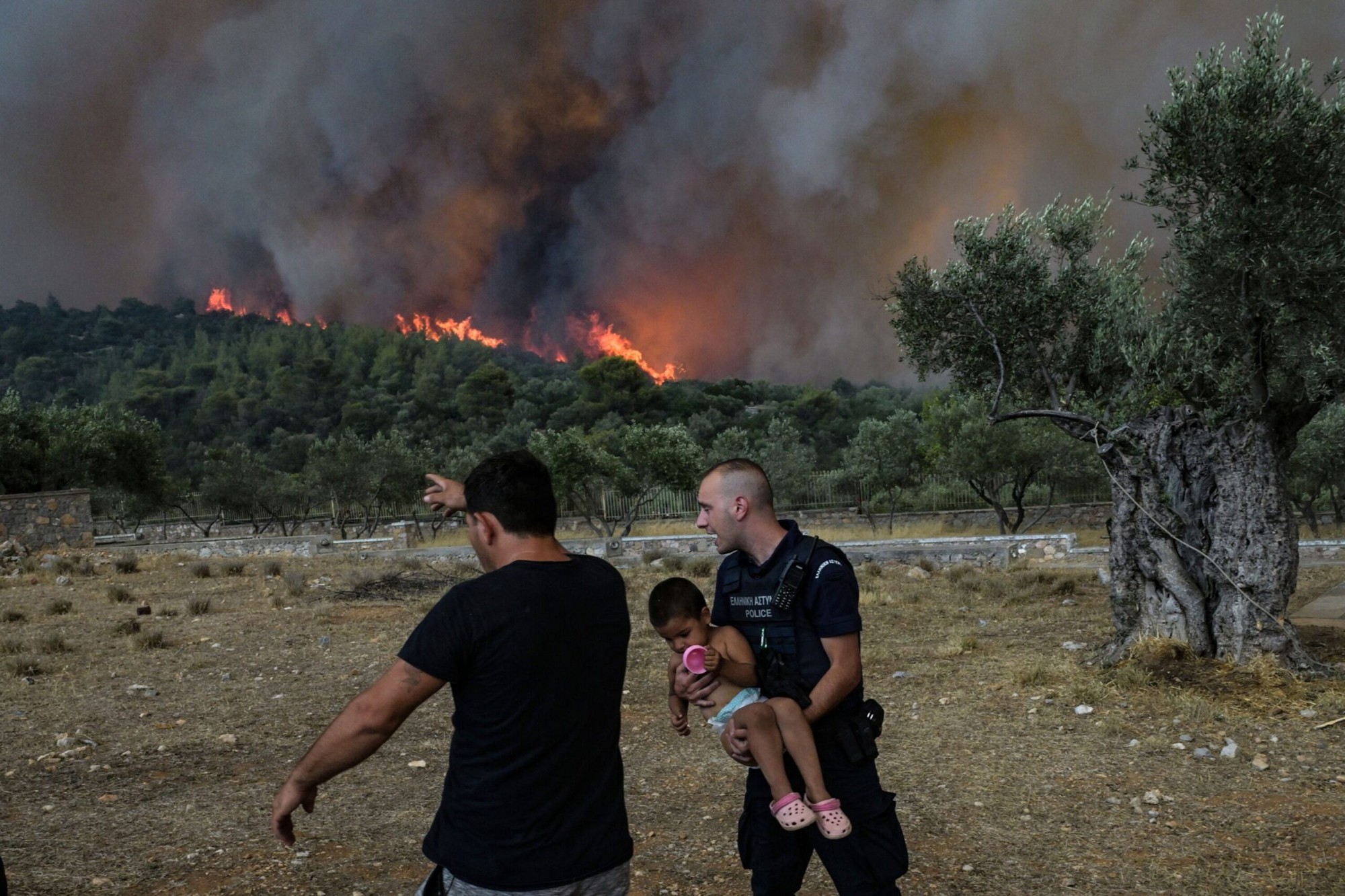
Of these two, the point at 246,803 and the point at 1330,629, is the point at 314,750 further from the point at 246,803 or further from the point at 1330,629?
the point at 1330,629

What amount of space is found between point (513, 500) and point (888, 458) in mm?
35026

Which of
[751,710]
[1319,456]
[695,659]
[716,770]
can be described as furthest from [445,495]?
[1319,456]

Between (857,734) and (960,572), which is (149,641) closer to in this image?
(857,734)

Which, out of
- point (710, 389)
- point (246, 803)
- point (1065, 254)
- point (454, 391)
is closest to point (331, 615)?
point (246, 803)

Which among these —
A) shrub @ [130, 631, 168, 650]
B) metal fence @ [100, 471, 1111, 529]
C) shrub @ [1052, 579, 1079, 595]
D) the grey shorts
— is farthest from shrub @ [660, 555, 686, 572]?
the grey shorts

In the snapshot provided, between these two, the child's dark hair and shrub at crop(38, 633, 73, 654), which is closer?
the child's dark hair

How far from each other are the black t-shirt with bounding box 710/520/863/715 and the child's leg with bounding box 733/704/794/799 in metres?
0.19

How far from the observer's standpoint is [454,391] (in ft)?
290

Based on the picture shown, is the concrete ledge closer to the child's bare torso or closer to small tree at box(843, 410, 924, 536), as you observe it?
the child's bare torso

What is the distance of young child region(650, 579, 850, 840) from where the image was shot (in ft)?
9.99

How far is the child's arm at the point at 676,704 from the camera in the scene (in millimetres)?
3199

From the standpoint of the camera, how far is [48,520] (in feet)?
94.4

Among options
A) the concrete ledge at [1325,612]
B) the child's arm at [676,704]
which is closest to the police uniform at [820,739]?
the child's arm at [676,704]

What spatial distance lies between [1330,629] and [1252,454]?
3365 millimetres
